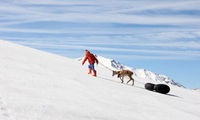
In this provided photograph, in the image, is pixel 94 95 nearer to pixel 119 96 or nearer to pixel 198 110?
pixel 119 96

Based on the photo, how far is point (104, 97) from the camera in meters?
10.9

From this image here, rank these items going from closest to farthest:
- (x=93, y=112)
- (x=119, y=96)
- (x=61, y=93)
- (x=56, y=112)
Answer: (x=56, y=112), (x=93, y=112), (x=61, y=93), (x=119, y=96)

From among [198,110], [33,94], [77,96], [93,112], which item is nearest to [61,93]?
[77,96]

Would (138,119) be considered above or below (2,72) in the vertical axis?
below

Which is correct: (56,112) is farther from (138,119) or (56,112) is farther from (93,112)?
(138,119)

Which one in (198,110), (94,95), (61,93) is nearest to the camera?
(61,93)

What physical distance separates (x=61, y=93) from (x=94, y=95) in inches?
53.1

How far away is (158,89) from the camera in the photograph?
17.0 metres

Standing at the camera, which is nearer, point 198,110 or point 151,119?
point 151,119

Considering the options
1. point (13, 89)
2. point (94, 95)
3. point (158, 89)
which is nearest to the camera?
point (13, 89)

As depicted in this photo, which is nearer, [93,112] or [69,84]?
[93,112]

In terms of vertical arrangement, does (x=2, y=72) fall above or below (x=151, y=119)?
above

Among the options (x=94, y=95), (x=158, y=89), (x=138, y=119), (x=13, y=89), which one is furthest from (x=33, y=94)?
(x=158, y=89)

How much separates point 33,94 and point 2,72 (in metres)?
3.03
